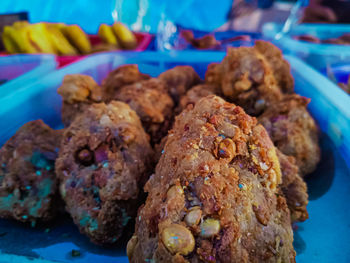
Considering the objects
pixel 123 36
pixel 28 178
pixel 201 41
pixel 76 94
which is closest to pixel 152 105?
pixel 76 94

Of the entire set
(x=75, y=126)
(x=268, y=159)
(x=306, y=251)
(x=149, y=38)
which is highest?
(x=268, y=159)

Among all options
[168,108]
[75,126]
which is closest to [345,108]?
[168,108]

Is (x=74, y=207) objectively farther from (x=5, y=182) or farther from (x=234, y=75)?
(x=234, y=75)

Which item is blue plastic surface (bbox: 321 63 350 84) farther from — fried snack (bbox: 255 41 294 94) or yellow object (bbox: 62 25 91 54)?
yellow object (bbox: 62 25 91 54)

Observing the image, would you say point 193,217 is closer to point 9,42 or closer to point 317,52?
point 317,52

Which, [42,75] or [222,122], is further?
[42,75]

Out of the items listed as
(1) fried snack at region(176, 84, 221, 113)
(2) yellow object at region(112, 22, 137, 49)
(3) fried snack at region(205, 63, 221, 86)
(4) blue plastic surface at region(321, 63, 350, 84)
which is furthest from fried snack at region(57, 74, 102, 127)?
(4) blue plastic surface at region(321, 63, 350, 84)
